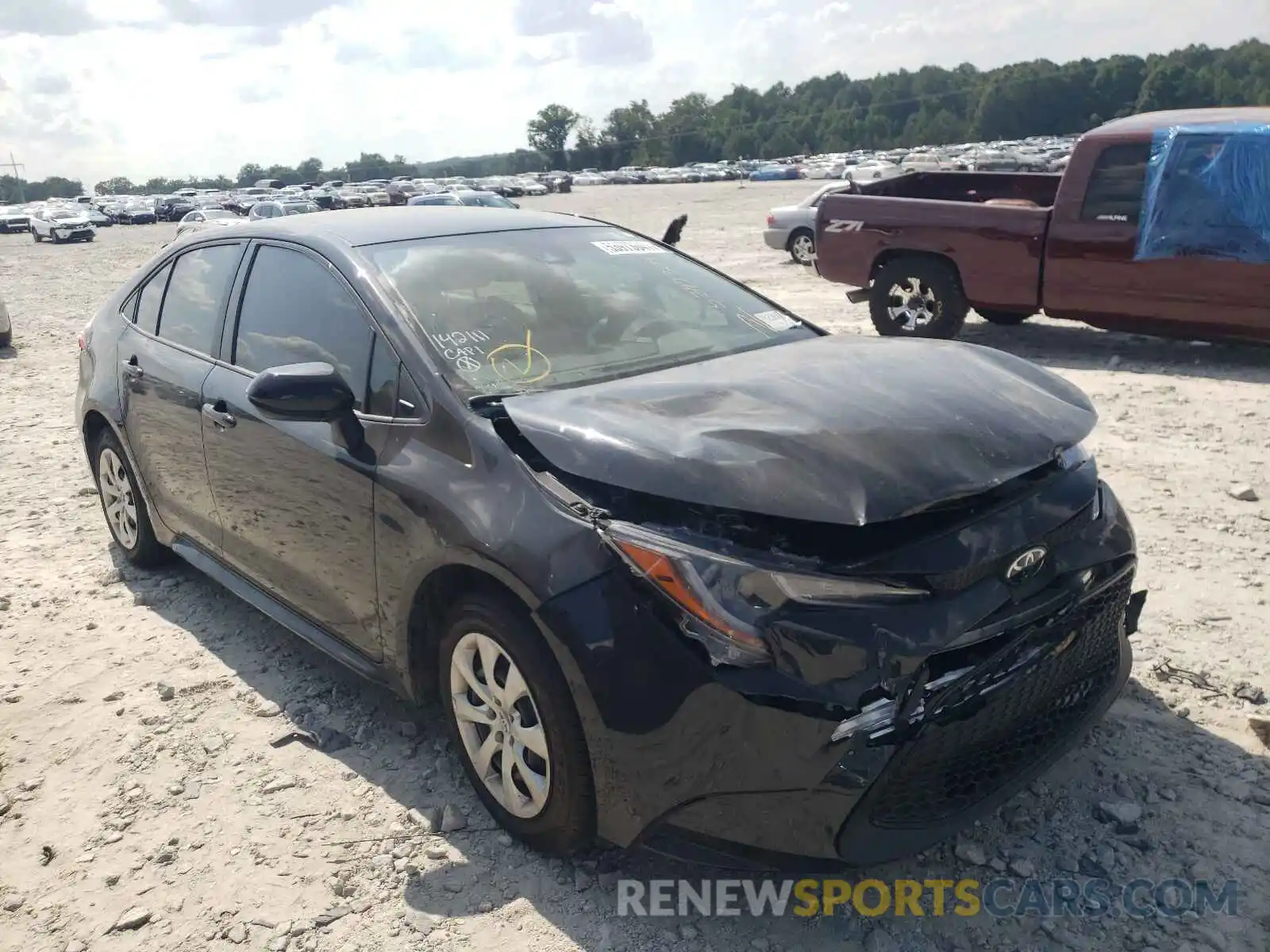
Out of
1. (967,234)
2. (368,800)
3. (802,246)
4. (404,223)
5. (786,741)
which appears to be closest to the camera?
(786,741)

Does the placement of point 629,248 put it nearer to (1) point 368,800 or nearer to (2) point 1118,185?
(1) point 368,800

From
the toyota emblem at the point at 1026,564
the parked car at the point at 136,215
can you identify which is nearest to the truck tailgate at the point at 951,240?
the toyota emblem at the point at 1026,564

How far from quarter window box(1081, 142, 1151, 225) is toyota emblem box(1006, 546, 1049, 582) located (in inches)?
258

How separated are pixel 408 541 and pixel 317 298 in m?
1.06

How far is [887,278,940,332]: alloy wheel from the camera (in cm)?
906

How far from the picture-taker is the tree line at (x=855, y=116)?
102250mm

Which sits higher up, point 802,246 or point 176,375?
point 176,375

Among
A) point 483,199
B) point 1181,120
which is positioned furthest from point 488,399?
point 483,199

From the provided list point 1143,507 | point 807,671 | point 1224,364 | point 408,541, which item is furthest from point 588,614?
point 1224,364

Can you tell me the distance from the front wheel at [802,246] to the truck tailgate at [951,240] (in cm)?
600

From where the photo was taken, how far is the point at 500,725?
2701 millimetres

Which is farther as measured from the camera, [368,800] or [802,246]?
[802,246]

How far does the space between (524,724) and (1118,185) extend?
737cm

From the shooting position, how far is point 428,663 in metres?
2.96
